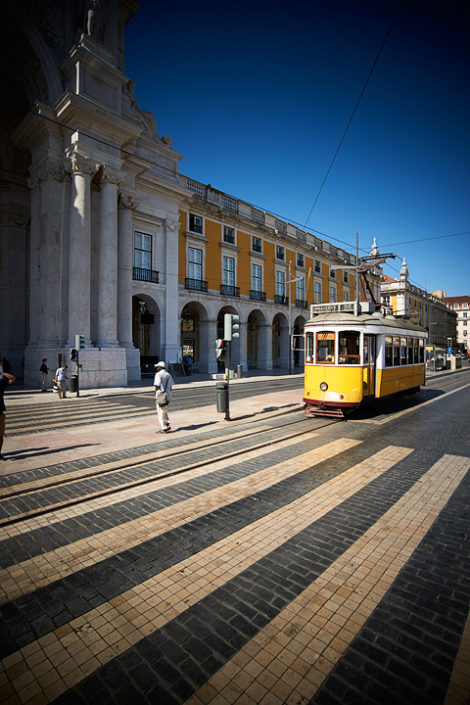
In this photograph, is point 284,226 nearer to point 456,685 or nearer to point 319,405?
point 319,405

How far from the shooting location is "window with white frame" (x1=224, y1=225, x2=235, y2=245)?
30.6 metres

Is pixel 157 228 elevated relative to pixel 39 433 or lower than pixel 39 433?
elevated

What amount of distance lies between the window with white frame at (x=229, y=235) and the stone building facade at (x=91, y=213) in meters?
0.44

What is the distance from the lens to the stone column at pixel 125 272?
21672 mm

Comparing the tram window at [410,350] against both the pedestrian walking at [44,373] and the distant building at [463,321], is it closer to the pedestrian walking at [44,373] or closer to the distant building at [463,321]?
the pedestrian walking at [44,373]

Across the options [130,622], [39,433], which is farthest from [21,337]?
[130,622]

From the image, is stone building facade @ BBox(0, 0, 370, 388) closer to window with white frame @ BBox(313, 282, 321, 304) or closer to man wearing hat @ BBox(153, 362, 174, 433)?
man wearing hat @ BBox(153, 362, 174, 433)

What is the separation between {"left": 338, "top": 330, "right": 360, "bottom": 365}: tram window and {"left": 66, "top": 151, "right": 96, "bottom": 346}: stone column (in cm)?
1376

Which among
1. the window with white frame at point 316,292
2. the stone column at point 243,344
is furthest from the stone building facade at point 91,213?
the window with white frame at point 316,292

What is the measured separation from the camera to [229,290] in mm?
30656

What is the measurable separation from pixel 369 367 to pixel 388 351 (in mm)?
1580

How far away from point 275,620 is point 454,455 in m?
5.92

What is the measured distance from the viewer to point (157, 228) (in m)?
25.0

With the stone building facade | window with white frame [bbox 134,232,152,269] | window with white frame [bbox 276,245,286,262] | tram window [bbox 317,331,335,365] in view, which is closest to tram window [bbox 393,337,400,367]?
tram window [bbox 317,331,335,365]
